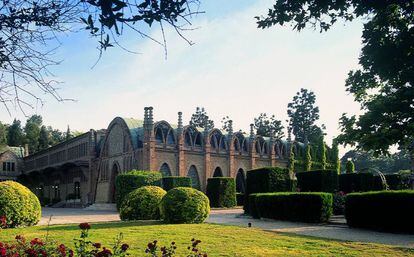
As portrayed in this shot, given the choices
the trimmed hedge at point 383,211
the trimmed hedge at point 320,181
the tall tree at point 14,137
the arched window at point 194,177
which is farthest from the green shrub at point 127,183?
the tall tree at point 14,137

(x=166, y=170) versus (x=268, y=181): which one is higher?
(x=166, y=170)

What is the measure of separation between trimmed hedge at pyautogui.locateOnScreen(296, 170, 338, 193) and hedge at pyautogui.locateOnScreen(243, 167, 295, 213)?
1284mm

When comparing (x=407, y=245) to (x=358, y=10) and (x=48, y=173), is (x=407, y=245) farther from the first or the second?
(x=48, y=173)

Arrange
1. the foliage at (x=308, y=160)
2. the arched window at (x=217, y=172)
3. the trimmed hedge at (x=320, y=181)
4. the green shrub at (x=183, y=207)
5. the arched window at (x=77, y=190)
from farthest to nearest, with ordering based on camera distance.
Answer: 1. the foliage at (x=308, y=160)
2. the arched window at (x=77, y=190)
3. the arched window at (x=217, y=172)
4. the trimmed hedge at (x=320, y=181)
5. the green shrub at (x=183, y=207)

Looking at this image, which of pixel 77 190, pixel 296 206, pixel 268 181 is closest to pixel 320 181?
pixel 268 181

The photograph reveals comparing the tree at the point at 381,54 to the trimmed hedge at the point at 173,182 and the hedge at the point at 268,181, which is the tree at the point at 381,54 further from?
the trimmed hedge at the point at 173,182

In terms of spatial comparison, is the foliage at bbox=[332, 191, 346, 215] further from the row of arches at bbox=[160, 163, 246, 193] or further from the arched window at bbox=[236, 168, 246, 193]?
the arched window at bbox=[236, 168, 246, 193]

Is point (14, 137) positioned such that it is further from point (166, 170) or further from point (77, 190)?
point (166, 170)

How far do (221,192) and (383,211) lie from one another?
2112 cm

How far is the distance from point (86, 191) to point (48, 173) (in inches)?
467

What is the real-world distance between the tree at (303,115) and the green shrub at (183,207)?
6576 centimetres

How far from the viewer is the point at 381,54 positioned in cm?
778

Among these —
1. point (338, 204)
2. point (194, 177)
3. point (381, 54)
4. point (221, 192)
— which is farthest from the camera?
point (194, 177)

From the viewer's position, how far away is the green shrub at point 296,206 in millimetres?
18953
